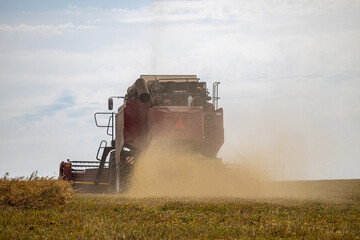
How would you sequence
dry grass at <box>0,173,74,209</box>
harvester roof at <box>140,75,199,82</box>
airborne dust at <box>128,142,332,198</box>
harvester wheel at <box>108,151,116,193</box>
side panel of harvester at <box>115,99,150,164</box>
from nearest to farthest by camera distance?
dry grass at <box>0,173,74,209</box>, airborne dust at <box>128,142,332,198</box>, side panel of harvester at <box>115,99,150,164</box>, harvester roof at <box>140,75,199,82</box>, harvester wheel at <box>108,151,116,193</box>

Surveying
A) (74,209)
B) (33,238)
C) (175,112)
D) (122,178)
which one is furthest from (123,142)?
(33,238)

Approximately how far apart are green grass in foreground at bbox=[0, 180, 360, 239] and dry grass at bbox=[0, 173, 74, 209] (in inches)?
11.8

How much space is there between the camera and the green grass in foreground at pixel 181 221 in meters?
7.67

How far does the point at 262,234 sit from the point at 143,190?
978 centimetres

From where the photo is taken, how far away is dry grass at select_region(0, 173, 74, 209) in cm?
1098

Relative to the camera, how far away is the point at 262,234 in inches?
302

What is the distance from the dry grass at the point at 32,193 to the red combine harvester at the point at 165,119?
17.7 feet

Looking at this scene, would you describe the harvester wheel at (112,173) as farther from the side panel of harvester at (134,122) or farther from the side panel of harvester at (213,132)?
the side panel of harvester at (213,132)

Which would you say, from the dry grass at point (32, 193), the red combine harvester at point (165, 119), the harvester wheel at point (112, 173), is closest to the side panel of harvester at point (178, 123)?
the red combine harvester at point (165, 119)

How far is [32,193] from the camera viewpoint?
1116 centimetres

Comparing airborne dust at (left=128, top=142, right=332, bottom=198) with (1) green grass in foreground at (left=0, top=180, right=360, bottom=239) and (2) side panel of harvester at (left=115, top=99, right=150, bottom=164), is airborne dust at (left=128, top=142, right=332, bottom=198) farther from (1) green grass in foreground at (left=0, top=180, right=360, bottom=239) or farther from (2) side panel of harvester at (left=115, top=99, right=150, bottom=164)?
(1) green grass in foreground at (left=0, top=180, right=360, bottom=239)

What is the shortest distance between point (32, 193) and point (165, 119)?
6.52 meters

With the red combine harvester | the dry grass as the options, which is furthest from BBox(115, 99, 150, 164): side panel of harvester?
the dry grass

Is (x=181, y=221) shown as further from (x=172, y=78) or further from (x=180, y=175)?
(x=172, y=78)
